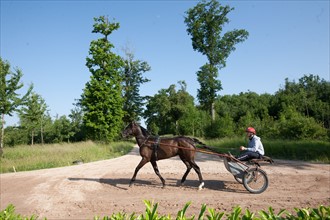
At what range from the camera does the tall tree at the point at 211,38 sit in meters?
27.9

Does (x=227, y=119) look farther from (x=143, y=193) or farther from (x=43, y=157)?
(x=143, y=193)

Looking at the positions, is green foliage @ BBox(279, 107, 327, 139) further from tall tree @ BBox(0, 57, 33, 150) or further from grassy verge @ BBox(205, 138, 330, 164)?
tall tree @ BBox(0, 57, 33, 150)

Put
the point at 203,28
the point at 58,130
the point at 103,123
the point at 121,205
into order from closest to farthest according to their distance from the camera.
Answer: the point at 121,205
the point at 103,123
the point at 203,28
the point at 58,130

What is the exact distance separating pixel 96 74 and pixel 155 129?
→ 21.1 meters

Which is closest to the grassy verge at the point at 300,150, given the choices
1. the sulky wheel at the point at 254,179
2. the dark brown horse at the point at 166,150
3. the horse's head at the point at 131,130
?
the dark brown horse at the point at 166,150

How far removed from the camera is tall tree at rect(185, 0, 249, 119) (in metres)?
27.9

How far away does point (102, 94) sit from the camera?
2661 cm

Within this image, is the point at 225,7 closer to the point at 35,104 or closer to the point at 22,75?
the point at 22,75

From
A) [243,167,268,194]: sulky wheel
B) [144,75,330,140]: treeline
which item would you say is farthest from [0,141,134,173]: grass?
[144,75,330,140]: treeline

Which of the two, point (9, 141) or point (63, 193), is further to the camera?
point (9, 141)

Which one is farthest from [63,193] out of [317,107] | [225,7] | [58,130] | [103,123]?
[317,107]

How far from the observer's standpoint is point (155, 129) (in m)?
46.1

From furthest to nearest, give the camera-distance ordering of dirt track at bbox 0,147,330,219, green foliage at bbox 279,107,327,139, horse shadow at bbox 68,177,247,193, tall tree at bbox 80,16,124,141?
tall tree at bbox 80,16,124,141 → green foliage at bbox 279,107,327,139 → horse shadow at bbox 68,177,247,193 → dirt track at bbox 0,147,330,219

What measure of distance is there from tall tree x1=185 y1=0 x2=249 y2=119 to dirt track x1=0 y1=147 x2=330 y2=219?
1731cm
